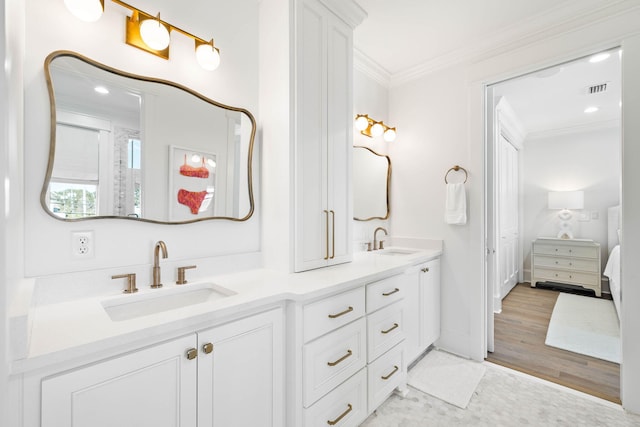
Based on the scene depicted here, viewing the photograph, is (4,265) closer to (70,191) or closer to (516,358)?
(70,191)

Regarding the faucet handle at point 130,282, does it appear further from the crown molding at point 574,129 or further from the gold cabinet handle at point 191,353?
the crown molding at point 574,129

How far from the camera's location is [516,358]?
2471 millimetres

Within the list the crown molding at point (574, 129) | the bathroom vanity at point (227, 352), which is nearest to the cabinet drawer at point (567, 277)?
the crown molding at point (574, 129)

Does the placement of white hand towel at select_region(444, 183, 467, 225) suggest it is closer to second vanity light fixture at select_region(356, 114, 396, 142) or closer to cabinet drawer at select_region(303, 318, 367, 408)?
second vanity light fixture at select_region(356, 114, 396, 142)

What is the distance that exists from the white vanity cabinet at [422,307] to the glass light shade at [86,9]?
217cm

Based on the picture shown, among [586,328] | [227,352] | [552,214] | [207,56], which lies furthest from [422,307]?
[552,214]

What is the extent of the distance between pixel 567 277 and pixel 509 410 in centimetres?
366

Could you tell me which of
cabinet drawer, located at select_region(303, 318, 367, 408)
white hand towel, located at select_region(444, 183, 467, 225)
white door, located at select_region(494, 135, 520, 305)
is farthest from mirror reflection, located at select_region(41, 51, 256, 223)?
white door, located at select_region(494, 135, 520, 305)

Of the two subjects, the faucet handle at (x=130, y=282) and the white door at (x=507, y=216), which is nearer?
the faucet handle at (x=130, y=282)

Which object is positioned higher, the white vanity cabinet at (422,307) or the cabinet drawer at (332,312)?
the cabinet drawer at (332,312)

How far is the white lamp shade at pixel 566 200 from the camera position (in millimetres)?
4492

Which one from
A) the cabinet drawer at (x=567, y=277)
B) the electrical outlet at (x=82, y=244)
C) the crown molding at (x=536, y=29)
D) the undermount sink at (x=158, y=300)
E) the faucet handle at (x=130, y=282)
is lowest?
the cabinet drawer at (x=567, y=277)

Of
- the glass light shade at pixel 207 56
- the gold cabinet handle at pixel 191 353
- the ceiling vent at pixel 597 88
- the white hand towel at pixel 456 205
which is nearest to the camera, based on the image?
the gold cabinet handle at pixel 191 353

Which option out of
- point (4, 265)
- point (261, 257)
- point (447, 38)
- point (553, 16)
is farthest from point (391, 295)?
point (553, 16)
